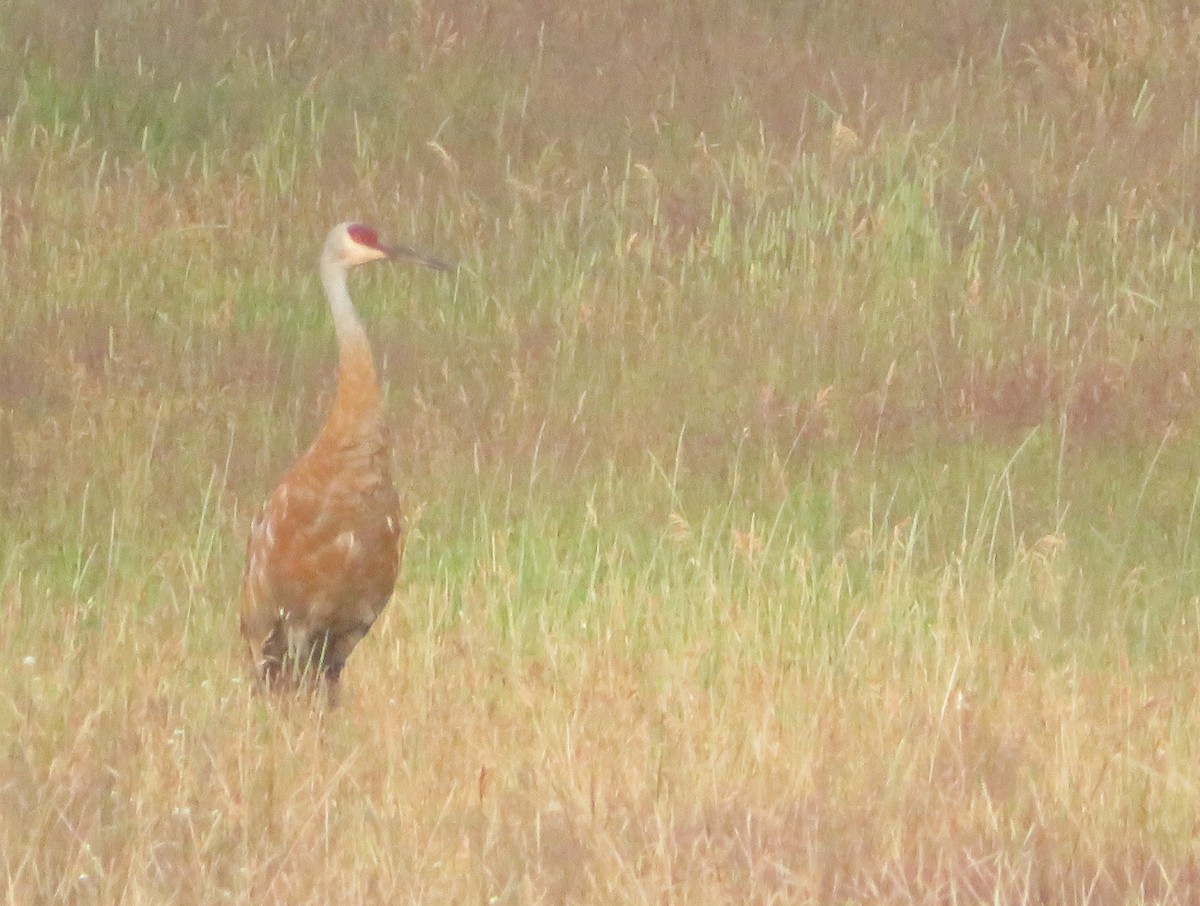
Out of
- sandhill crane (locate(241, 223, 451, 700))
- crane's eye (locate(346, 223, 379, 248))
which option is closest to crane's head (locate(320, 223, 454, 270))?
crane's eye (locate(346, 223, 379, 248))

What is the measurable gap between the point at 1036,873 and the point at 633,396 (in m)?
4.54

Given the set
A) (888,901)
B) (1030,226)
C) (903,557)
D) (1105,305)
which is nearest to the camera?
(888,901)

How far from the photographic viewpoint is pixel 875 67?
12.0 meters

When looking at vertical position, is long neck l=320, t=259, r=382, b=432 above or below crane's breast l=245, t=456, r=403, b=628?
above

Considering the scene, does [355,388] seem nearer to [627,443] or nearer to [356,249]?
[356,249]

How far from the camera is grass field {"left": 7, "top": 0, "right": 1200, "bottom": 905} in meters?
4.61

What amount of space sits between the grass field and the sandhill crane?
269 mm

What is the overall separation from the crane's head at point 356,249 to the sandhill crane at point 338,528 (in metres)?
0.31

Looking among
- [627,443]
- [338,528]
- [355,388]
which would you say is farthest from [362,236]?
[627,443]

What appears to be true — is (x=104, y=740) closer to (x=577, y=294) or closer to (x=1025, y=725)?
(x=1025, y=725)

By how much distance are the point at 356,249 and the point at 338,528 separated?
93 cm

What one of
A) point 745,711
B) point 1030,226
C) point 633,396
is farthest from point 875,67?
point 745,711

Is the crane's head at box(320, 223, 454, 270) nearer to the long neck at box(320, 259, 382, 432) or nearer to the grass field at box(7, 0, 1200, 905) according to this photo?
the long neck at box(320, 259, 382, 432)

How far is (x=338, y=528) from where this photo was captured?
5.64 metres
